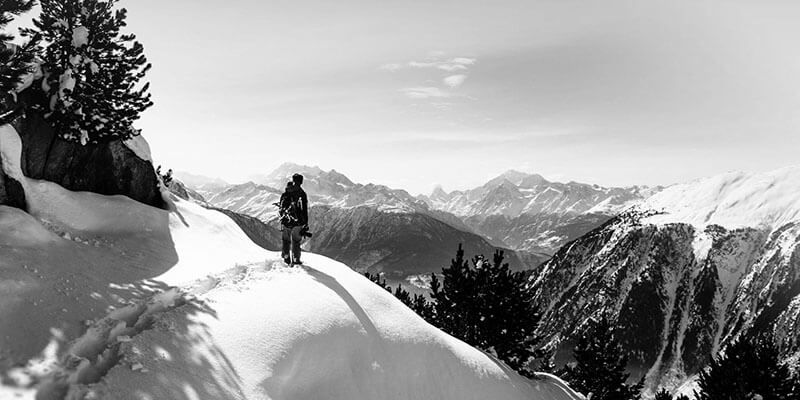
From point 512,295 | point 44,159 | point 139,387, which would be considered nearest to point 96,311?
point 139,387

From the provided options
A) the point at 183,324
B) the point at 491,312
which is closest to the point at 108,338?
the point at 183,324

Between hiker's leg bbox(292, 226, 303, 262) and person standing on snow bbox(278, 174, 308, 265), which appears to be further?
hiker's leg bbox(292, 226, 303, 262)

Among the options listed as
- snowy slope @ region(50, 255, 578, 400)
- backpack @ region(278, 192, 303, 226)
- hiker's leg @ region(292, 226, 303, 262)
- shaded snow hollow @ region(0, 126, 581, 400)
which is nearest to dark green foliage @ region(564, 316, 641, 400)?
shaded snow hollow @ region(0, 126, 581, 400)

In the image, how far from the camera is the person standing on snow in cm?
1675

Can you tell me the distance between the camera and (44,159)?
20.0 meters

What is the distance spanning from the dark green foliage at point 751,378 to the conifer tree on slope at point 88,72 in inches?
1864

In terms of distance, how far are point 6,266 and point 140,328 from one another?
13.7 feet

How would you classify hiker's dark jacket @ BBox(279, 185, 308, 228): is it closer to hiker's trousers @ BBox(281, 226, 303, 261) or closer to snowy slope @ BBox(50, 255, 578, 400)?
hiker's trousers @ BBox(281, 226, 303, 261)

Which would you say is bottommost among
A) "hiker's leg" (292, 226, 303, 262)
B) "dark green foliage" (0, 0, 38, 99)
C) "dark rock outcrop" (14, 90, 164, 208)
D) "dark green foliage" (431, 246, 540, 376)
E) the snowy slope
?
"dark green foliage" (431, 246, 540, 376)

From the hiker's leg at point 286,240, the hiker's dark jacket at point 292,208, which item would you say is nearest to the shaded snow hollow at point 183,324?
the hiker's leg at point 286,240

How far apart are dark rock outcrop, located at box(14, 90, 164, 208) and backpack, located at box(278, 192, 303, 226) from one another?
11136 millimetres

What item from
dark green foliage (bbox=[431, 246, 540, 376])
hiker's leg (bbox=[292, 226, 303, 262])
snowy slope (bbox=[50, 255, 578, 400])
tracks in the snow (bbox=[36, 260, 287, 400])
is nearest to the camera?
tracks in the snow (bbox=[36, 260, 287, 400])

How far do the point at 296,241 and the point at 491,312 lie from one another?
22.2 m

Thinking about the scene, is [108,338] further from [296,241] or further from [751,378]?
[751,378]
